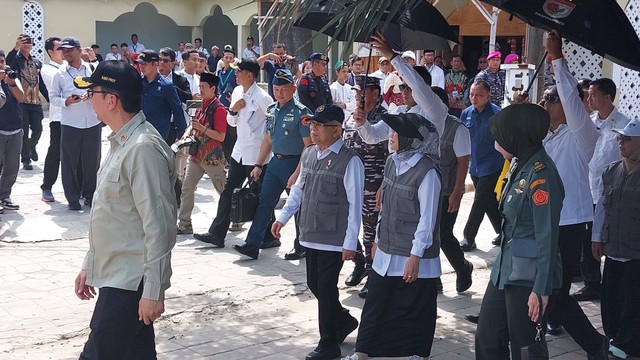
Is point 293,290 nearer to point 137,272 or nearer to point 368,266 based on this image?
point 368,266

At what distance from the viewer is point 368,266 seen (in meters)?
7.07

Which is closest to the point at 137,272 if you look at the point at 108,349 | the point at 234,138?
the point at 108,349

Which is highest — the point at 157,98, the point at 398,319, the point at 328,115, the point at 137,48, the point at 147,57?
the point at 137,48

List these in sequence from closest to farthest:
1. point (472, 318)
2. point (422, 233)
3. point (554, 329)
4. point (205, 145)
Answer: point (422, 233) → point (554, 329) → point (472, 318) → point (205, 145)

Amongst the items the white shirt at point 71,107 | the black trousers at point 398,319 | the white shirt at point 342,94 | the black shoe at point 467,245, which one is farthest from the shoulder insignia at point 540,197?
the white shirt at point 342,94

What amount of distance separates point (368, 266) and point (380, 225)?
1915mm

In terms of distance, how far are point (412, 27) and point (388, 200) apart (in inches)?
65.9

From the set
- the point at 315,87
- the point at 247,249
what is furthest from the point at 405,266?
the point at 315,87

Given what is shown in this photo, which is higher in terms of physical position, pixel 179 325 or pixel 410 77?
pixel 410 77

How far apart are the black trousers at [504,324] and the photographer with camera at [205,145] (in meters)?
4.97

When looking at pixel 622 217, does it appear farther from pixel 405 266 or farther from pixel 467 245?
pixel 467 245

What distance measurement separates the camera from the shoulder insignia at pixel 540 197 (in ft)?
13.8

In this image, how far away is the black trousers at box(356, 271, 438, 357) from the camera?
5008 millimetres

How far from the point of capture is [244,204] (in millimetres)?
8023
